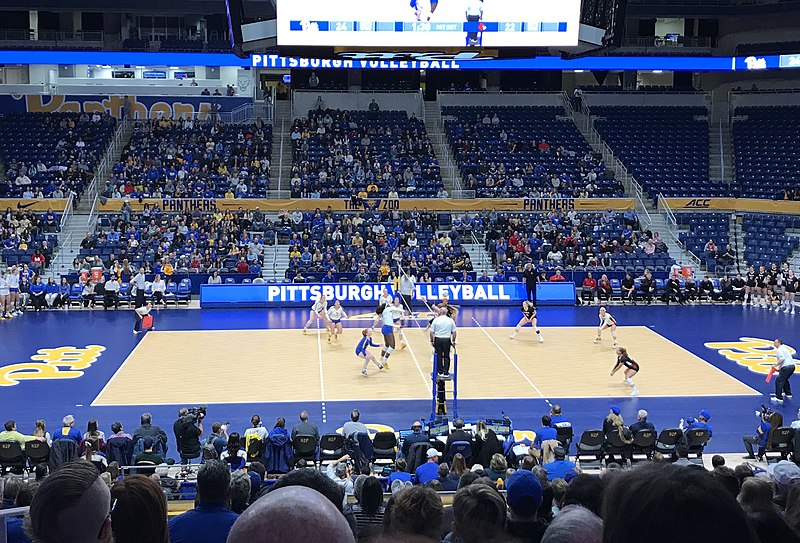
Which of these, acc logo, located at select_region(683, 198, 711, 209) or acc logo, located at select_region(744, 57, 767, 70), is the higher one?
acc logo, located at select_region(744, 57, 767, 70)

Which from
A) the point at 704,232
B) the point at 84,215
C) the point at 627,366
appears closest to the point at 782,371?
the point at 627,366

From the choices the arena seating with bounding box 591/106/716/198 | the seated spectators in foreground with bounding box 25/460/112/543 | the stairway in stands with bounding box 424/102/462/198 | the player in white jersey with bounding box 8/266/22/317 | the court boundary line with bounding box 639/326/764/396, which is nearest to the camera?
the seated spectators in foreground with bounding box 25/460/112/543

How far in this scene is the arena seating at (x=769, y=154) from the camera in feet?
145

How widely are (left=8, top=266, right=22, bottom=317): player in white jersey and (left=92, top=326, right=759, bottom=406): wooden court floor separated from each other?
6.44 m

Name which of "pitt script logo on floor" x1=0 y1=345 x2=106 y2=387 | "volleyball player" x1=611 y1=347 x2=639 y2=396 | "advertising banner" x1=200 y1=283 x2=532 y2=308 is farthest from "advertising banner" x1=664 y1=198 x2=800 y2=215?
"pitt script logo on floor" x1=0 y1=345 x2=106 y2=387

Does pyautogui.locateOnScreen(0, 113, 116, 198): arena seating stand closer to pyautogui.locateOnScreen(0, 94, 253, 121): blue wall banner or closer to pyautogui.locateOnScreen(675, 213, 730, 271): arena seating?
pyautogui.locateOnScreen(0, 94, 253, 121): blue wall banner

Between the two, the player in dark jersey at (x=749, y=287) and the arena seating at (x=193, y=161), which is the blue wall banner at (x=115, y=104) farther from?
the player in dark jersey at (x=749, y=287)

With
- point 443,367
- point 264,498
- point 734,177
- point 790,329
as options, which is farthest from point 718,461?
point 734,177

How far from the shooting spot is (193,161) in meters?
44.0

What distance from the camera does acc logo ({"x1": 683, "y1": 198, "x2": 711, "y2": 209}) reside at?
44000 millimetres

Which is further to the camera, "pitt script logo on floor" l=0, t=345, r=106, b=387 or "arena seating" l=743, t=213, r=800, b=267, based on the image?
"arena seating" l=743, t=213, r=800, b=267

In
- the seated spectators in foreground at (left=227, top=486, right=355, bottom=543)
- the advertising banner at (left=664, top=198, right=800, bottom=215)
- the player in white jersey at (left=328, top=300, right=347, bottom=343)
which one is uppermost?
the advertising banner at (left=664, top=198, right=800, bottom=215)

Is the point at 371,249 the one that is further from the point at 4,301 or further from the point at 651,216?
the point at 651,216

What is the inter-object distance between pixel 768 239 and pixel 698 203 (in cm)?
461
